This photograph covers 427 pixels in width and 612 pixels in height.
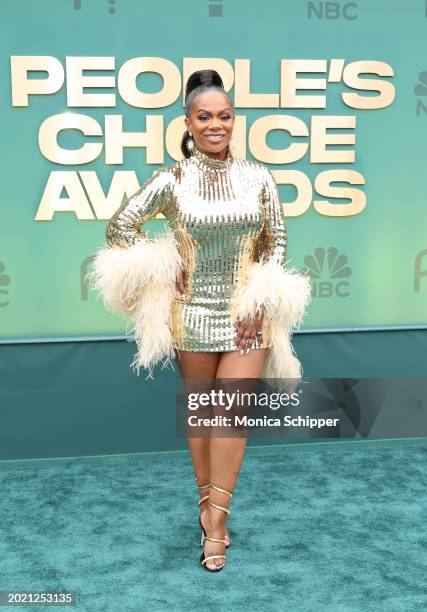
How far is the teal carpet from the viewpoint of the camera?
6.81ft

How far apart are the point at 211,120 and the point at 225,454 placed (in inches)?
43.1

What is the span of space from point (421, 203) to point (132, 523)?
2.00 m

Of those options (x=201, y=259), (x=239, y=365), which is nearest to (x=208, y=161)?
(x=201, y=259)

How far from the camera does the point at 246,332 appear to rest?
7.09ft

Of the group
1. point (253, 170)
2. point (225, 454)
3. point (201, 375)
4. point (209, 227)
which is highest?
point (253, 170)

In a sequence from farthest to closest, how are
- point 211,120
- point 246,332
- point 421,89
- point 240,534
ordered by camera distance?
1. point 421,89
2. point 240,534
3. point 246,332
4. point 211,120

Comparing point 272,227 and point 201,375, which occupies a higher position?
point 272,227

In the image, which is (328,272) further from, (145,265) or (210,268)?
(145,265)

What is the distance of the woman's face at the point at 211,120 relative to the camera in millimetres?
2053

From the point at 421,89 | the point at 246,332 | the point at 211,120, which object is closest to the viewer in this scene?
the point at 211,120

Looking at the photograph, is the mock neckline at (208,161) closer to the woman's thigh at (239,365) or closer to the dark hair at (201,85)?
the dark hair at (201,85)

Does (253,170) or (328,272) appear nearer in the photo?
(253,170)

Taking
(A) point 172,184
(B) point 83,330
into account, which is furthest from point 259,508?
(A) point 172,184

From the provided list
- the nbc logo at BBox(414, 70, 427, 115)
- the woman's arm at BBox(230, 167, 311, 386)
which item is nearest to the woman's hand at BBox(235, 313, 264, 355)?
the woman's arm at BBox(230, 167, 311, 386)
